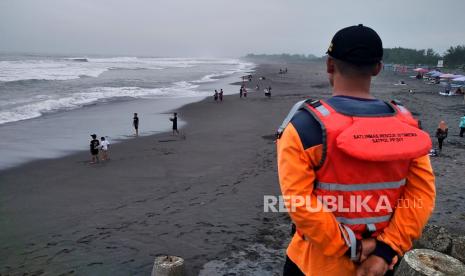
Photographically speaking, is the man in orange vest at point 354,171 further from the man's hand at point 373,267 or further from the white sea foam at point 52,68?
the white sea foam at point 52,68

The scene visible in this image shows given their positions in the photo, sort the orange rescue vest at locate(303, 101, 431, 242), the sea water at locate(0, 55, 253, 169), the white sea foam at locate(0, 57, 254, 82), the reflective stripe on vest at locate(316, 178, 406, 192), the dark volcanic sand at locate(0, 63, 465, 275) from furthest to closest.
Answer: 1. the white sea foam at locate(0, 57, 254, 82)
2. the sea water at locate(0, 55, 253, 169)
3. the dark volcanic sand at locate(0, 63, 465, 275)
4. the reflective stripe on vest at locate(316, 178, 406, 192)
5. the orange rescue vest at locate(303, 101, 431, 242)

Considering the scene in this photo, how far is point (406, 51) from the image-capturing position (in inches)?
4446

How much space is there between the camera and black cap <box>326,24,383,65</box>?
5.99 ft

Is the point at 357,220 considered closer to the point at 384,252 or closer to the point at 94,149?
the point at 384,252

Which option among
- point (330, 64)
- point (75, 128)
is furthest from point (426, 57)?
point (330, 64)

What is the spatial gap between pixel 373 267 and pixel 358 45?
3.81 feet

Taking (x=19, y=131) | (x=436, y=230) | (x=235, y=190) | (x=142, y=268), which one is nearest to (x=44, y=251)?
(x=142, y=268)

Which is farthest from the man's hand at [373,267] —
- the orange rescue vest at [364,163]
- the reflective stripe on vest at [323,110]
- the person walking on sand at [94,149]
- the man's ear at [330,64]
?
the person walking on sand at [94,149]

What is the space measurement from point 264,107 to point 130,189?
18.5 meters

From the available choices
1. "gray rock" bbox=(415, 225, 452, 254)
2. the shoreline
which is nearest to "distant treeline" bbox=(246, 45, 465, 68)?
the shoreline

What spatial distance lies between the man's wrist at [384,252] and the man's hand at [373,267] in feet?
0.06

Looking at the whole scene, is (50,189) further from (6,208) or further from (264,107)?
(264,107)

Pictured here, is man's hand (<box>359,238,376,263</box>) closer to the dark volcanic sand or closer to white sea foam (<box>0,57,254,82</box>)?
the dark volcanic sand

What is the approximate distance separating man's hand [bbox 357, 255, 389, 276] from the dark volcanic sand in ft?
14.8
